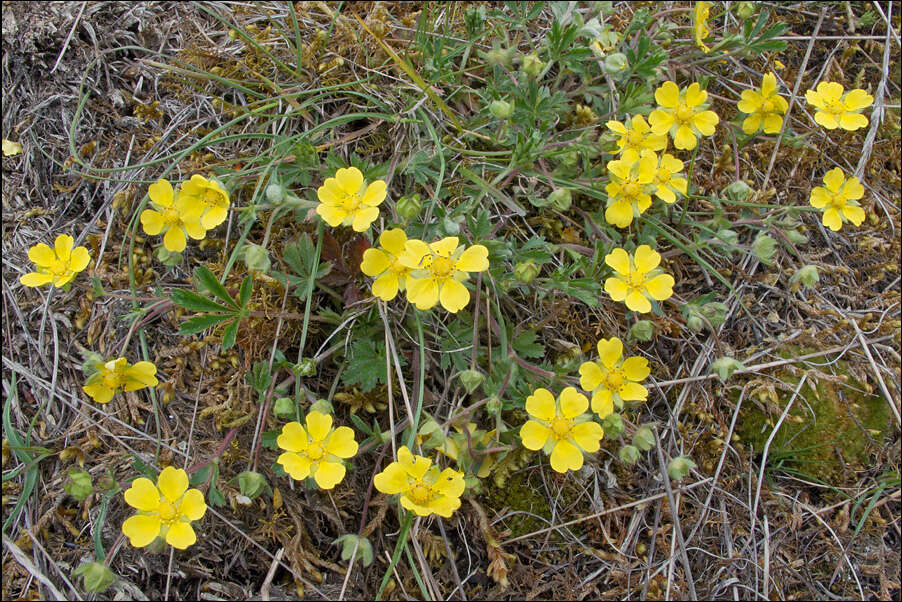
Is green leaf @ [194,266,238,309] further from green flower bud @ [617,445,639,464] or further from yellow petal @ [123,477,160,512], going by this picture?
green flower bud @ [617,445,639,464]

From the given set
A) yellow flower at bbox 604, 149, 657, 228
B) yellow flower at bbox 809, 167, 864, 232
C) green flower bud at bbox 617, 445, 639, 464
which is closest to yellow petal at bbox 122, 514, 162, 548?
green flower bud at bbox 617, 445, 639, 464

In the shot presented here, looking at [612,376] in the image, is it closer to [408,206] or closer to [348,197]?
[408,206]

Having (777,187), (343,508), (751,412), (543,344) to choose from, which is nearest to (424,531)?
(343,508)

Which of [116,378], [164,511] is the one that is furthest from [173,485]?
[116,378]

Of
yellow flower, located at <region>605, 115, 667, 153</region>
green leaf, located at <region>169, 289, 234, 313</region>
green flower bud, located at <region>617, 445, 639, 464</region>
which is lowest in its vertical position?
green flower bud, located at <region>617, 445, 639, 464</region>

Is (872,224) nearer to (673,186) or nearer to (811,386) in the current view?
(811,386)

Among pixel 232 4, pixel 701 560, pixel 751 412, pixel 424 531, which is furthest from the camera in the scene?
pixel 232 4
